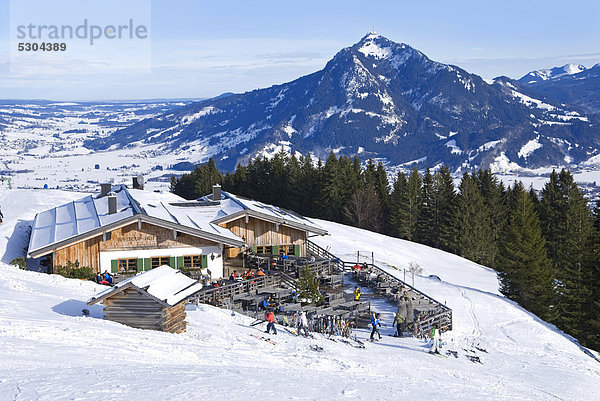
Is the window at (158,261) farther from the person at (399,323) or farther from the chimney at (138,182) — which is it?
the chimney at (138,182)

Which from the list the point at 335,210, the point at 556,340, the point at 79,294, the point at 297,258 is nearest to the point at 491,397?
the point at 556,340

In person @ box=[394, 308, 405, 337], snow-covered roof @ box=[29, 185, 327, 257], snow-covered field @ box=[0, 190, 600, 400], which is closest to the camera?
snow-covered field @ box=[0, 190, 600, 400]

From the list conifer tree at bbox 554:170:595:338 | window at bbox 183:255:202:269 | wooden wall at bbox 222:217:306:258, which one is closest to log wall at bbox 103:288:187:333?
window at bbox 183:255:202:269

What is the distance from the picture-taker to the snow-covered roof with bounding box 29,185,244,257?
31.3 m

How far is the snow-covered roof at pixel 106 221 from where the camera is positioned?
3134 centimetres

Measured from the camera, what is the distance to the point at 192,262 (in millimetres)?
→ 33438

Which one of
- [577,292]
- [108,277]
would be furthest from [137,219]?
[577,292]

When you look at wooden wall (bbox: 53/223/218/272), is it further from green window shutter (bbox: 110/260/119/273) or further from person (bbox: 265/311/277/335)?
person (bbox: 265/311/277/335)

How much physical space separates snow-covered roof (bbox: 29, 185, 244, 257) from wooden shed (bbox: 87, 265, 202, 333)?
11.4m

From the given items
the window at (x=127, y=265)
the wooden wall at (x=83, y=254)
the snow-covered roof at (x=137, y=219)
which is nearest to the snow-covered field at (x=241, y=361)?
the wooden wall at (x=83, y=254)

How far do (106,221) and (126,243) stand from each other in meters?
1.59

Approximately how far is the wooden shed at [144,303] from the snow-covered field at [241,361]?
19.8 inches

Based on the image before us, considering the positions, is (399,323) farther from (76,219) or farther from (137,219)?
(76,219)

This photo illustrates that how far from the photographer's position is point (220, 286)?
Result: 2884 cm
